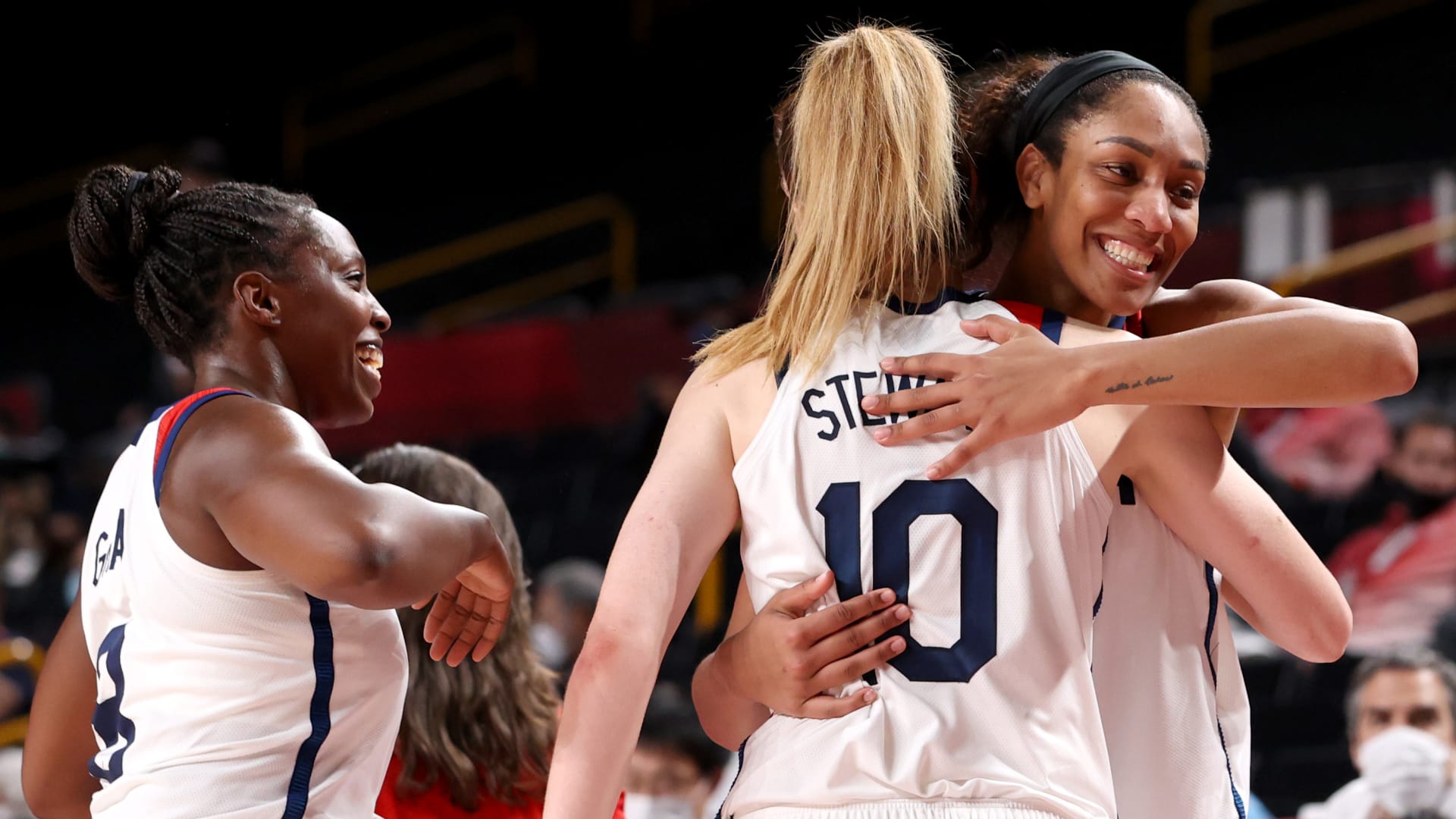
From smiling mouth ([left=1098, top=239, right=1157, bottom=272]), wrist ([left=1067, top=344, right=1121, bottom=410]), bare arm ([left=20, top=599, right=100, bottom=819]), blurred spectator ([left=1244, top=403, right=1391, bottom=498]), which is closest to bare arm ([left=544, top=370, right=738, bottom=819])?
wrist ([left=1067, top=344, right=1121, bottom=410])

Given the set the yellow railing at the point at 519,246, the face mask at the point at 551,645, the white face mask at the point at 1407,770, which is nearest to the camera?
the white face mask at the point at 1407,770

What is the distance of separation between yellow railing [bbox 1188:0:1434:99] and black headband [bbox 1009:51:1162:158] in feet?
28.9

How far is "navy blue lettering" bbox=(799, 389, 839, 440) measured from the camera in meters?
1.91

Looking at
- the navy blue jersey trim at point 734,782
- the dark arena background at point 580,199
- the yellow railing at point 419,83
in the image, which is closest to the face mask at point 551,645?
the dark arena background at point 580,199

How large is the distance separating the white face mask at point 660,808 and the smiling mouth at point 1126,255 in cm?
303

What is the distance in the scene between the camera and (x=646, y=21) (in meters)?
13.9

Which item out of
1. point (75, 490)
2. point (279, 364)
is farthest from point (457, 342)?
point (279, 364)

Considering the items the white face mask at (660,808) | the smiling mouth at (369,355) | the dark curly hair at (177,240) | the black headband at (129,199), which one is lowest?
the white face mask at (660,808)

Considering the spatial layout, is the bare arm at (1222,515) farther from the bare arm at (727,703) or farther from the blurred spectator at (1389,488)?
the blurred spectator at (1389,488)

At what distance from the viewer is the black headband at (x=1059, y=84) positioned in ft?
6.93

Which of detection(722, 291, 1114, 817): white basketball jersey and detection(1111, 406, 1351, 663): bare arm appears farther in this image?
detection(1111, 406, 1351, 663): bare arm

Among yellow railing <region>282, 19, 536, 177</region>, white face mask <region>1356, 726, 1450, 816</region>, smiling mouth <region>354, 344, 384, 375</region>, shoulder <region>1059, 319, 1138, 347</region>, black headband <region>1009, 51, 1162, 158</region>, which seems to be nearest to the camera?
shoulder <region>1059, 319, 1138, 347</region>

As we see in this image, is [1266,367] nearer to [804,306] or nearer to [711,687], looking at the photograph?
[804,306]

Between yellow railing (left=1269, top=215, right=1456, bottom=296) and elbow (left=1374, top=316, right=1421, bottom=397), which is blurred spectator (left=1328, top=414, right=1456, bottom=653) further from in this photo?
elbow (left=1374, top=316, right=1421, bottom=397)
